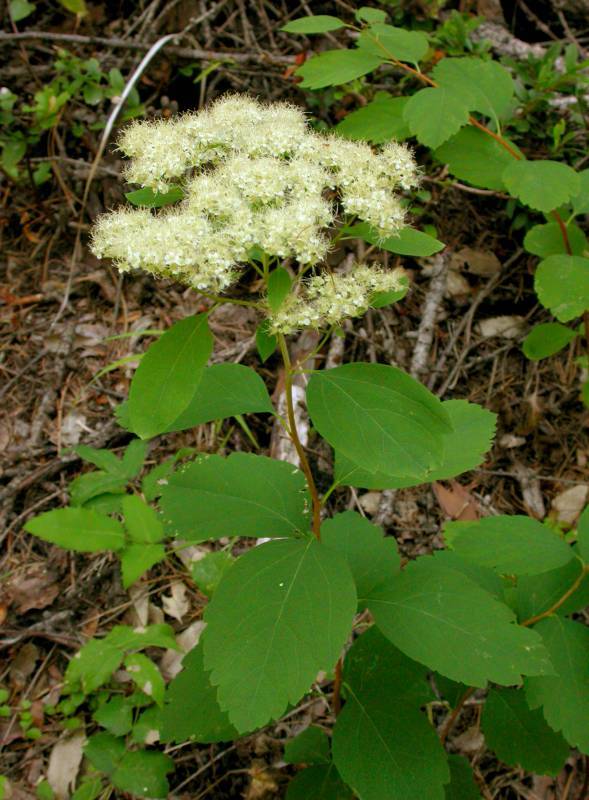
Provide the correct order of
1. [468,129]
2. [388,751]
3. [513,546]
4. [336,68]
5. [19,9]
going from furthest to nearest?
[19,9]
[468,129]
[336,68]
[513,546]
[388,751]

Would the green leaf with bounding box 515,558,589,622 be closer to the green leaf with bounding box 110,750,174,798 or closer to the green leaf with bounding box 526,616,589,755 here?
the green leaf with bounding box 526,616,589,755

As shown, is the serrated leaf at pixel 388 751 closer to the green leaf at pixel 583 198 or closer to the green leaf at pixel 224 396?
the green leaf at pixel 224 396

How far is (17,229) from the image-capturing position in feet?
12.8

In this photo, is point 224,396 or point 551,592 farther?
point 551,592

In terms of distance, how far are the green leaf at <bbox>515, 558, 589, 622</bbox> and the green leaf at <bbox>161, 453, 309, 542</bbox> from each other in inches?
27.2

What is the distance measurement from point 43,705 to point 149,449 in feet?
3.86

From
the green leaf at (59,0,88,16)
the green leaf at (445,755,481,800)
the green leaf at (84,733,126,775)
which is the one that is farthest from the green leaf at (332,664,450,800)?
the green leaf at (59,0,88,16)

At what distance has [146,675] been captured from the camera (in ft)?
7.88

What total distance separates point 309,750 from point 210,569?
0.85 m

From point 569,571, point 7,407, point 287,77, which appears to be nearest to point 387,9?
point 287,77

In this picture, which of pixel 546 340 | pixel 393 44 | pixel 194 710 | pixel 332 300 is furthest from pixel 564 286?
pixel 194 710

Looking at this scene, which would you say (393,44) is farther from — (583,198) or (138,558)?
(138,558)

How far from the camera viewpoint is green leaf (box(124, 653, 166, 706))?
7.80 feet

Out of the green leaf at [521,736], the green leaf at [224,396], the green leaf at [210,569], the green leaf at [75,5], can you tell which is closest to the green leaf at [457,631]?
the green leaf at [521,736]
